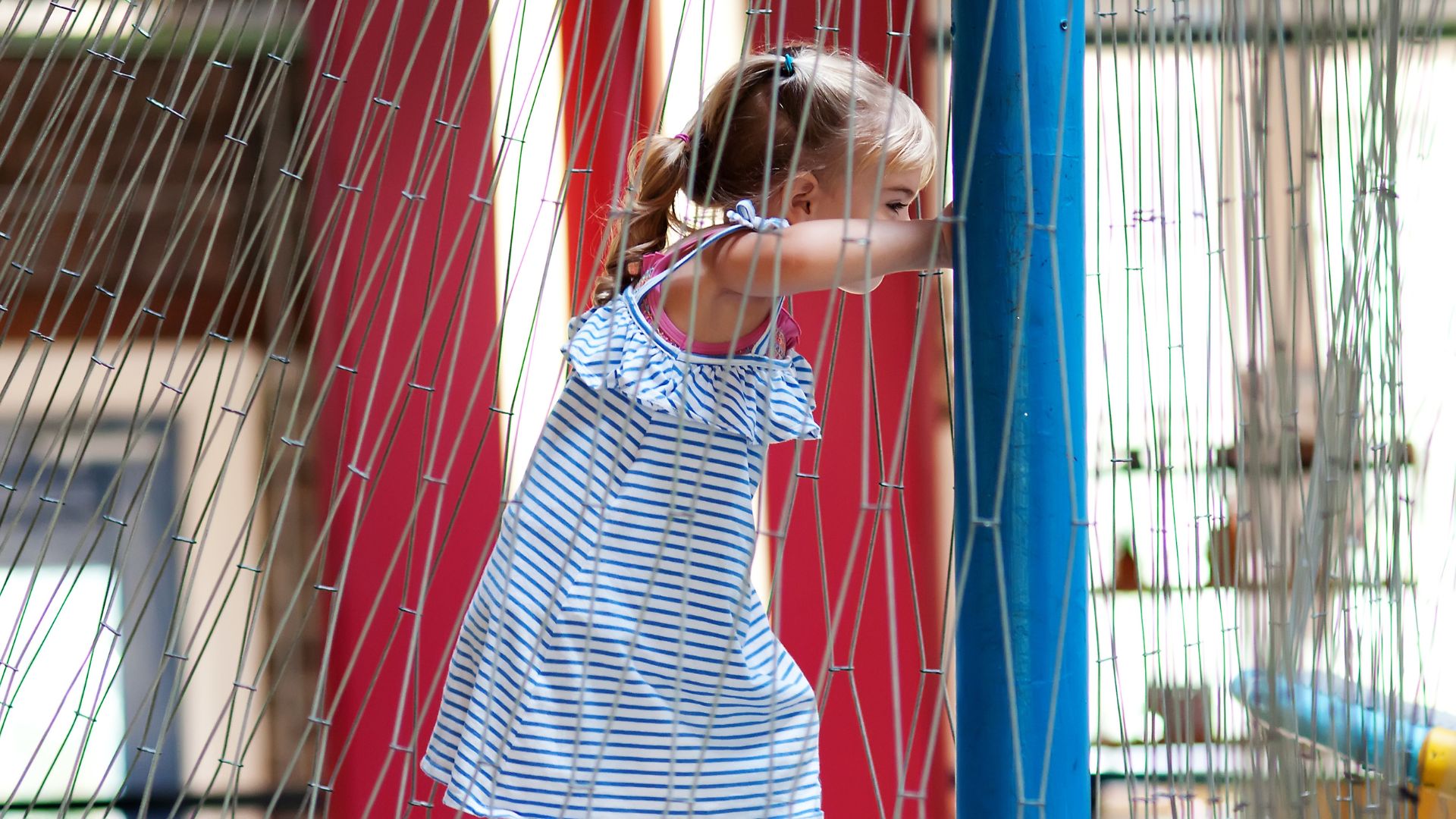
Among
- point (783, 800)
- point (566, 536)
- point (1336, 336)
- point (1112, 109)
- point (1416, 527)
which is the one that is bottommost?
point (783, 800)

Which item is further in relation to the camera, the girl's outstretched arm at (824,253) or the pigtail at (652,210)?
the pigtail at (652,210)

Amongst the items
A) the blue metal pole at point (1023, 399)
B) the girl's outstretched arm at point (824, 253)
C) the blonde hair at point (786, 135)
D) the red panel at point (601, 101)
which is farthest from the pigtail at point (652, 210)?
the red panel at point (601, 101)

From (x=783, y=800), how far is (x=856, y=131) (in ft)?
1.38

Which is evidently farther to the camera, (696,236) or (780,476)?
(780,476)

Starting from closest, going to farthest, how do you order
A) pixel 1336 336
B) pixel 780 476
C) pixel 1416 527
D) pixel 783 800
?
pixel 1336 336 < pixel 783 800 < pixel 1416 527 < pixel 780 476

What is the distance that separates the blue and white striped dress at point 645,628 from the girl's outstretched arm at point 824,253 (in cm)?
3

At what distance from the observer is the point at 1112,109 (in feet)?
4.80

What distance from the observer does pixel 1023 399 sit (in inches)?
23.7

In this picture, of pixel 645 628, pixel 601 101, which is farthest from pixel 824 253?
pixel 601 101

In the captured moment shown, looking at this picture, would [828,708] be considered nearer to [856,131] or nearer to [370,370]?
[370,370]

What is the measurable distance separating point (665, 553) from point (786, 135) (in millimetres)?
291

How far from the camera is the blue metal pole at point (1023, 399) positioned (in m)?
→ 0.60

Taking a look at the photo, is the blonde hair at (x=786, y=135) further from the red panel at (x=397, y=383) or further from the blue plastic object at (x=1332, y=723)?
the red panel at (x=397, y=383)

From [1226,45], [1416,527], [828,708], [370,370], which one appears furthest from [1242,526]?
Answer: [370,370]
